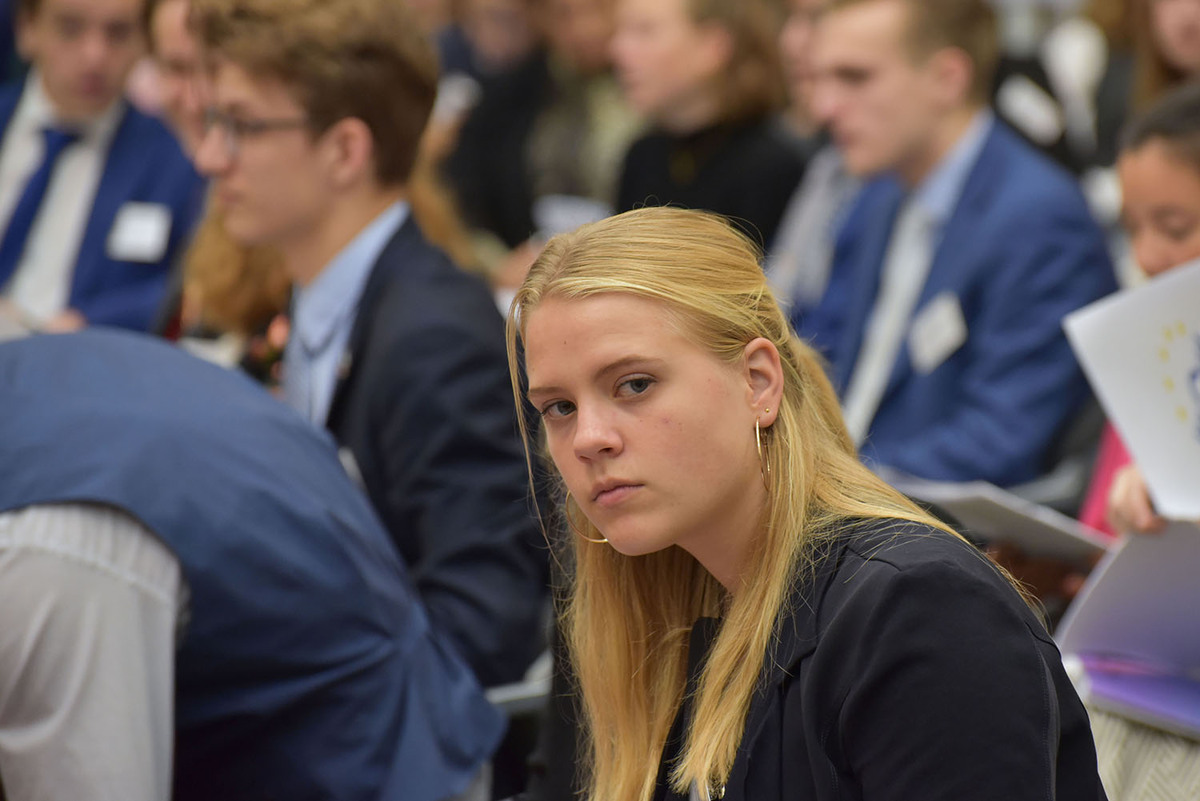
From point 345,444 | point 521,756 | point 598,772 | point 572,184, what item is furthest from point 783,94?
point 598,772

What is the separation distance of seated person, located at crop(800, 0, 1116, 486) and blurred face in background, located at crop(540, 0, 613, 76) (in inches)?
52.3

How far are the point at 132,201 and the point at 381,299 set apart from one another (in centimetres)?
200

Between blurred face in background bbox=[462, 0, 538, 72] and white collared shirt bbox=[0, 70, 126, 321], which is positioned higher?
blurred face in background bbox=[462, 0, 538, 72]

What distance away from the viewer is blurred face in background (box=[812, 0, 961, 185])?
130 inches

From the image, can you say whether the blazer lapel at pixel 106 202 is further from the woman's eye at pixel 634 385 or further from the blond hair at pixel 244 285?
the woman's eye at pixel 634 385

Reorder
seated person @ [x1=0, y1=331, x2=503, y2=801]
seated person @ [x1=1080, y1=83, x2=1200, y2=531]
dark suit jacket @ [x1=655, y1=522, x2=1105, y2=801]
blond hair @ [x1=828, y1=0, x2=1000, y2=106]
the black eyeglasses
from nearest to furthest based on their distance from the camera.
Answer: dark suit jacket @ [x1=655, y1=522, x2=1105, y2=801], seated person @ [x1=0, y1=331, x2=503, y2=801], seated person @ [x1=1080, y1=83, x2=1200, y2=531], the black eyeglasses, blond hair @ [x1=828, y1=0, x2=1000, y2=106]

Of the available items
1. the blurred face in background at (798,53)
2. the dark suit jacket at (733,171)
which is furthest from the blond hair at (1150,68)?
the dark suit jacket at (733,171)

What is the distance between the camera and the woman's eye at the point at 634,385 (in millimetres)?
1322

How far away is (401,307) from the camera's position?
2.24 meters

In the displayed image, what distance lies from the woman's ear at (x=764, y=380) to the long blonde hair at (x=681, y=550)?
0.7 inches

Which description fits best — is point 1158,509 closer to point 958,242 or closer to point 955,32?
point 958,242

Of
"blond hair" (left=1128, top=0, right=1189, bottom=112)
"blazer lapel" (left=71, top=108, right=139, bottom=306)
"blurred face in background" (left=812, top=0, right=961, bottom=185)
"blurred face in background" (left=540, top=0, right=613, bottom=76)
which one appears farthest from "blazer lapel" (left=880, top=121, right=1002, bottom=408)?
"blazer lapel" (left=71, top=108, right=139, bottom=306)

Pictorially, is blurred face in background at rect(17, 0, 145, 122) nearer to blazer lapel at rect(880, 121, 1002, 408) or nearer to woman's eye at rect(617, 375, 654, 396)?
blazer lapel at rect(880, 121, 1002, 408)

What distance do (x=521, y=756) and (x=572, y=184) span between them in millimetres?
2933
